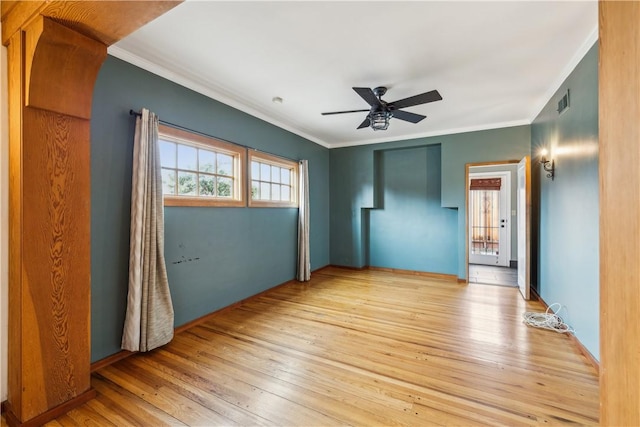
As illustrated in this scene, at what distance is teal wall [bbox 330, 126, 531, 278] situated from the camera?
4434 millimetres

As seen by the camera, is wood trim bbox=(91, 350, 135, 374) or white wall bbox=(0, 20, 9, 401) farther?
wood trim bbox=(91, 350, 135, 374)

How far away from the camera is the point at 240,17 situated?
1991 millimetres

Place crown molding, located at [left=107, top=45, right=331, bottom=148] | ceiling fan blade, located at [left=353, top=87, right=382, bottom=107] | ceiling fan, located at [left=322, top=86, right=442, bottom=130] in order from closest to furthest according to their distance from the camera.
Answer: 1. crown molding, located at [left=107, top=45, right=331, bottom=148]
2. ceiling fan blade, located at [left=353, top=87, right=382, bottom=107]
3. ceiling fan, located at [left=322, top=86, right=442, bottom=130]

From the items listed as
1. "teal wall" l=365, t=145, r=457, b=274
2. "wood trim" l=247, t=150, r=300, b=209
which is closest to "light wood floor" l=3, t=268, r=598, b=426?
"wood trim" l=247, t=150, r=300, b=209

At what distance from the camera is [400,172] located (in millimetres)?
5500

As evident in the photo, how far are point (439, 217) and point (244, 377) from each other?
14.1 ft

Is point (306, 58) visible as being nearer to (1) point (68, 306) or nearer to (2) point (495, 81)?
(2) point (495, 81)

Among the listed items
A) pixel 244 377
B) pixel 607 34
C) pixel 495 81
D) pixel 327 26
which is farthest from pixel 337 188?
pixel 607 34

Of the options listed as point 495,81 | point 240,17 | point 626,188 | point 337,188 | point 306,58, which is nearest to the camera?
point 626,188

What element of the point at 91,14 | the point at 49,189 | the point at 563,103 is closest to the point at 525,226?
the point at 563,103

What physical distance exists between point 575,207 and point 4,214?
4385mm

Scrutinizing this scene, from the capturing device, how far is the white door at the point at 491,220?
252 inches

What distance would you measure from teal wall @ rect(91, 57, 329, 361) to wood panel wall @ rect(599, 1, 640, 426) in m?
2.91

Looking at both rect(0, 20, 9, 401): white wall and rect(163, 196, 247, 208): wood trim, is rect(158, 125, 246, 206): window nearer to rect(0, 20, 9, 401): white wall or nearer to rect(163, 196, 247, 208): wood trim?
rect(163, 196, 247, 208): wood trim
